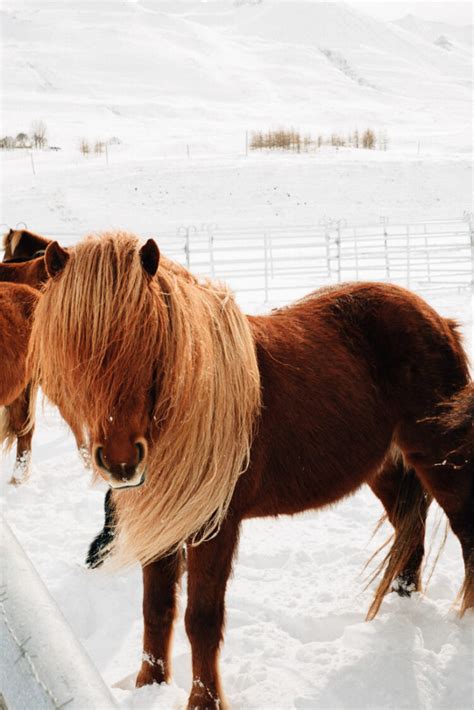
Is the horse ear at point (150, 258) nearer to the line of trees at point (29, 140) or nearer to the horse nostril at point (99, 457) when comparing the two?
the horse nostril at point (99, 457)

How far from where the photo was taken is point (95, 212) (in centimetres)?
2088

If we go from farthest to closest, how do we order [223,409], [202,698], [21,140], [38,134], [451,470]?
1. [38,134]
2. [21,140]
3. [451,470]
4. [202,698]
5. [223,409]

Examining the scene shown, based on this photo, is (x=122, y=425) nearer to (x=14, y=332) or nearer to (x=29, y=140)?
(x=14, y=332)

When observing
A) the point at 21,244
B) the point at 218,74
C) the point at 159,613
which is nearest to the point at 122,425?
the point at 159,613

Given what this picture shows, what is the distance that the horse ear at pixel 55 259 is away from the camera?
5.95 ft

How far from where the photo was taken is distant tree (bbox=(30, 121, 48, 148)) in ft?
104

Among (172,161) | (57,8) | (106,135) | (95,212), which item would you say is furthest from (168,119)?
(57,8)

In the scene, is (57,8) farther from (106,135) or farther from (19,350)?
(19,350)

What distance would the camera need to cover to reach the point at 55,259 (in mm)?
1837

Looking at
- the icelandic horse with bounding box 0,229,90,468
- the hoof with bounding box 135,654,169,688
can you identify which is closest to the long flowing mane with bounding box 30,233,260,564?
the hoof with bounding box 135,654,169,688

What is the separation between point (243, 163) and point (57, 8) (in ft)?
214

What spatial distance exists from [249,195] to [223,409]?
2181 centimetres

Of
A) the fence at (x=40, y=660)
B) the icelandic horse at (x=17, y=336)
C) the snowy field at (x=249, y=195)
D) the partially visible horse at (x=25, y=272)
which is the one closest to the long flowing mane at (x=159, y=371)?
the snowy field at (x=249, y=195)

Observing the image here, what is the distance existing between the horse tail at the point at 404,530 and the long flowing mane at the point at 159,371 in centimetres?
105
